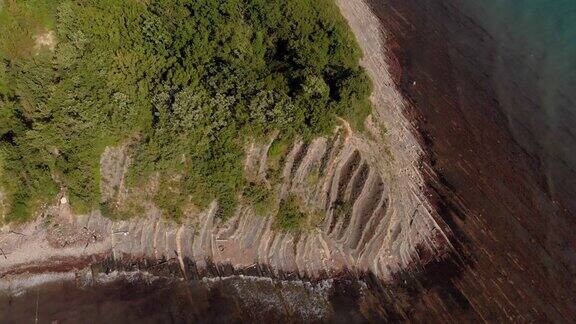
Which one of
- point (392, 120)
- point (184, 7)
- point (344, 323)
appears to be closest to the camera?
point (344, 323)

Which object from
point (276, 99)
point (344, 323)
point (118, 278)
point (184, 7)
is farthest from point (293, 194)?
point (184, 7)

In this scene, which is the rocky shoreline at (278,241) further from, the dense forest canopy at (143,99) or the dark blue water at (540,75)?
the dark blue water at (540,75)

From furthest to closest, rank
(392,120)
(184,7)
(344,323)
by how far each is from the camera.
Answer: (392,120) → (184,7) → (344,323)

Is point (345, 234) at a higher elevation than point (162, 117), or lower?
lower

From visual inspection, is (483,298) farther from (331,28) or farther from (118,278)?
(118,278)

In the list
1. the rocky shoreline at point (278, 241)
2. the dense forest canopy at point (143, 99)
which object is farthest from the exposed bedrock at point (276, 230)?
the dense forest canopy at point (143, 99)

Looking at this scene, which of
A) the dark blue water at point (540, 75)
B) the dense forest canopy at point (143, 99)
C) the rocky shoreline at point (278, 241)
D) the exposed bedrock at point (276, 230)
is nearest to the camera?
the dense forest canopy at point (143, 99)

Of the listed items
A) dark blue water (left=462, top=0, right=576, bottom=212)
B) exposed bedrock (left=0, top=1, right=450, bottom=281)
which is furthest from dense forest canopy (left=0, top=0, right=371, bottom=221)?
dark blue water (left=462, top=0, right=576, bottom=212)
